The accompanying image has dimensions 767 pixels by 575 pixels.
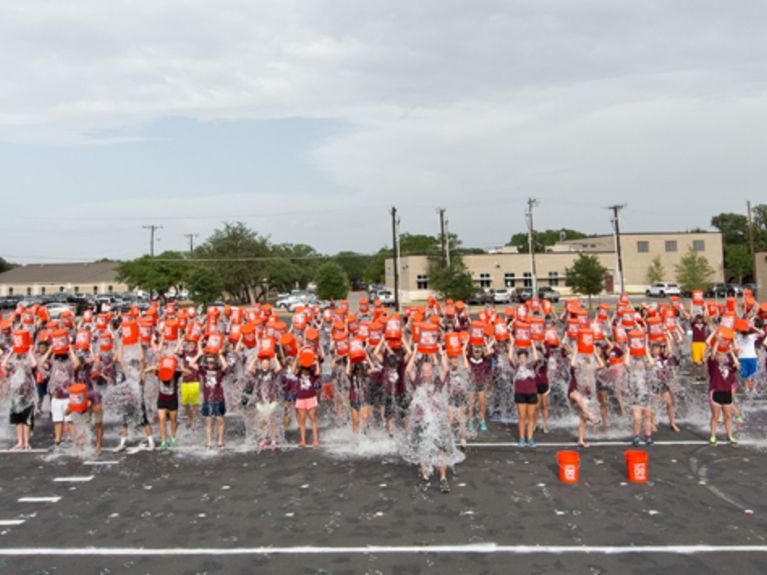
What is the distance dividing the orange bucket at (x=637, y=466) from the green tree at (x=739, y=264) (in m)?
71.0

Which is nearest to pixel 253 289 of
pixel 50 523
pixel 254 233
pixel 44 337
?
pixel 254 233

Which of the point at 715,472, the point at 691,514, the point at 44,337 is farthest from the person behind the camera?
the point at 44,337

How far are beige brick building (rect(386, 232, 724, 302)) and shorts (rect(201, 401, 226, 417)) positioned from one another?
1865 inches

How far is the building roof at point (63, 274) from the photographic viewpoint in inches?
3440

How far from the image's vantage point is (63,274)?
90.2 m

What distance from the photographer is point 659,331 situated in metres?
8.95

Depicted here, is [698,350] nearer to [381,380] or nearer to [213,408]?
[381,380]

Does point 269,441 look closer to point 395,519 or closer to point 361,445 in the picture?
point 361,445

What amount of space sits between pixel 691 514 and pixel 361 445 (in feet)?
14.9

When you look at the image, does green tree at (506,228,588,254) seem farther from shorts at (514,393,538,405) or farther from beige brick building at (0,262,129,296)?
shorts at (514,393,538,405)

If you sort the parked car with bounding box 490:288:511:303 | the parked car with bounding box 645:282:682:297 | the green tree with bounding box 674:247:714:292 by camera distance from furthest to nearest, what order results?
the parked car with bounding box 645:282:682:297 → the green tree with bounding box 674:247:714:292 → the parked car with bounding box 490:288:511:303

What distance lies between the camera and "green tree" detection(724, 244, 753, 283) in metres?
66.8

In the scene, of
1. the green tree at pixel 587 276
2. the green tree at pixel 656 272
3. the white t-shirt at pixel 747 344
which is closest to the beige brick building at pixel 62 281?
the green tree at pixel 587 276

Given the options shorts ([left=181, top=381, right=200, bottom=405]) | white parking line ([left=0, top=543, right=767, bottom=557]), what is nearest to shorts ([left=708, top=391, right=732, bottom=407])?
white parking line ([left=0, top=543, right=767, bottom=557])
